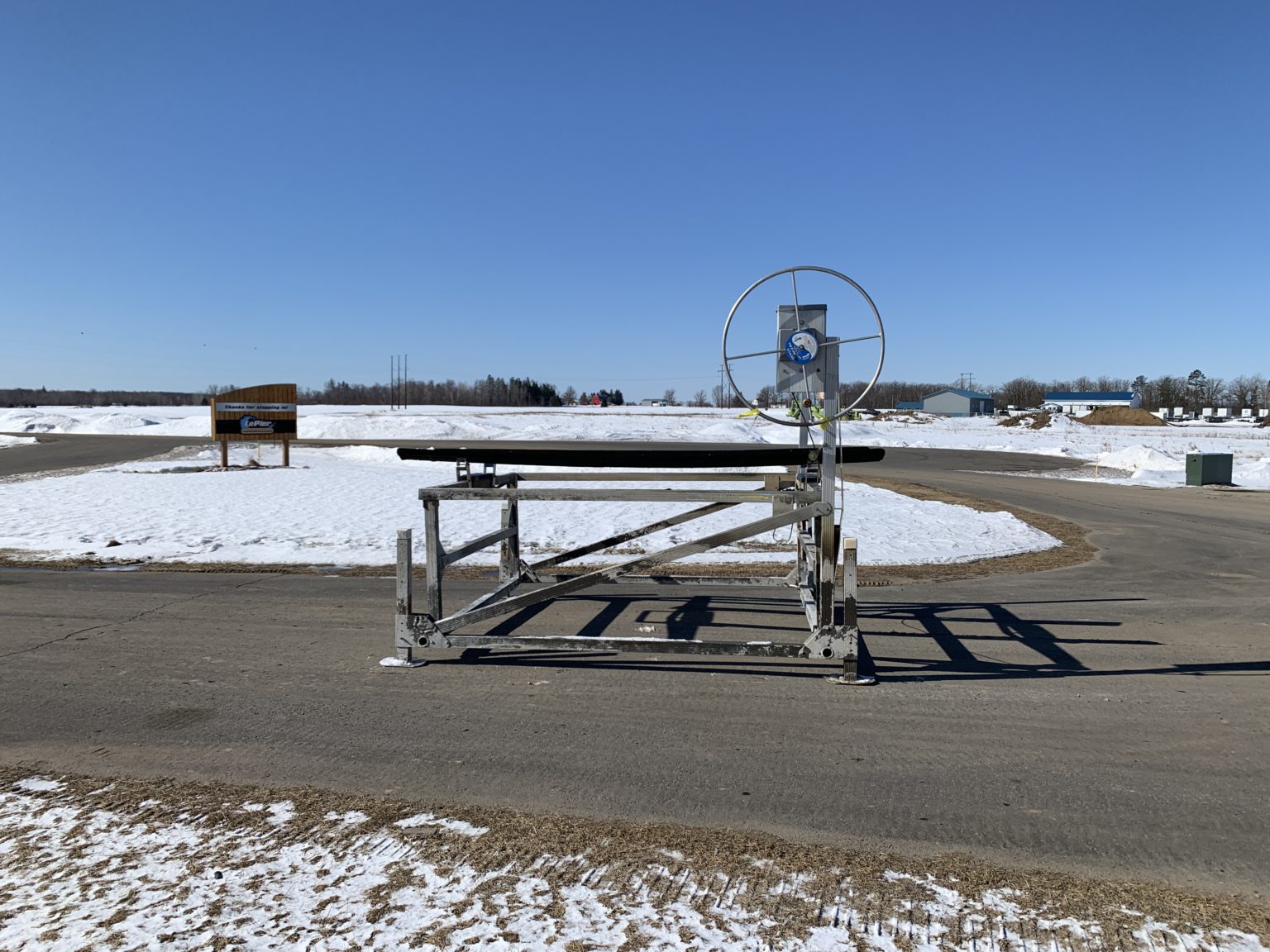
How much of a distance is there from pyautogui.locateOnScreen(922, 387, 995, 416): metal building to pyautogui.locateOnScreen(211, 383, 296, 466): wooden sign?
11028 cm

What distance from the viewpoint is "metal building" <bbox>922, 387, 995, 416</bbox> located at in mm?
122438

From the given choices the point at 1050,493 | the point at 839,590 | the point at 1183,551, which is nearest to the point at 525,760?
the point at 839,590

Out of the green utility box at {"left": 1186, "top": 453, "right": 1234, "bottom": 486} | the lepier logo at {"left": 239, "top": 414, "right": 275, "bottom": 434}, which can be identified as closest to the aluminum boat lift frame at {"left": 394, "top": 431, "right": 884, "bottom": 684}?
the lepier logo at {"left": 239, "top": 414, "right": 275, "bottom": 434}

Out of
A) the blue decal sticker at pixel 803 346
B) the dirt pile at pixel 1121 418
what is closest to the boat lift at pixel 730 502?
the blue decal sticker at pixel 803 346

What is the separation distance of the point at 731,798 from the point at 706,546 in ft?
6.86

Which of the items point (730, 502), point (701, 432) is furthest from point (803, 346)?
point (701, 432)

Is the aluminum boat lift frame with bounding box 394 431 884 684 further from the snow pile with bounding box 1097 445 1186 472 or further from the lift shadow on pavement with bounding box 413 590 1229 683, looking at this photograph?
the snow pile with bounding box 1097 445 1186 472

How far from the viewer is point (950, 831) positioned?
3.49 meters

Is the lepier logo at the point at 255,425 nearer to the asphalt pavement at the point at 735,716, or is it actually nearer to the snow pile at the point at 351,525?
the snow pile at the point at 351,525

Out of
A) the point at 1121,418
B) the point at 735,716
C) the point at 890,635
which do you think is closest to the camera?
the point at 735,716

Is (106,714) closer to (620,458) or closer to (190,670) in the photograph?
(190,670)

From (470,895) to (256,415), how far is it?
77.1 ft

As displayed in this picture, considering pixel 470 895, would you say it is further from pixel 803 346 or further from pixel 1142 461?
pixel 1142 461

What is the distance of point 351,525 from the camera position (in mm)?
12695
